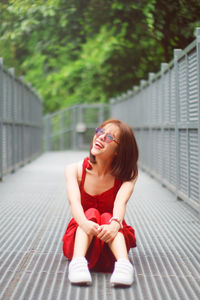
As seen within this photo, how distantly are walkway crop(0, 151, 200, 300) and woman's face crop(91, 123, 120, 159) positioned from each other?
0.87 meters

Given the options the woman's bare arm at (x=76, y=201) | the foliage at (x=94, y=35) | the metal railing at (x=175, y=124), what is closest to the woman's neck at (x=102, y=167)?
the woman's bare arm at (x=76, y=201)

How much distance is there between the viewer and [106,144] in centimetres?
376

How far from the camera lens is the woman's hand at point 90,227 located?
346 cm

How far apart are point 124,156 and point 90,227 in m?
0.63

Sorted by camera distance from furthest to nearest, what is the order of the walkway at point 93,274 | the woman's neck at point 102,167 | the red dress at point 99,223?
the woman's neck at point 102,167, the red dress at point 99,223, the walkway at point 93,274

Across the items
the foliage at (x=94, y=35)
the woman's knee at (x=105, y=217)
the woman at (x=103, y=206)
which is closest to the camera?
the woman at (x=103, y=206)

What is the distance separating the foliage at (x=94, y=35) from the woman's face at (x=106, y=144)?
358cm

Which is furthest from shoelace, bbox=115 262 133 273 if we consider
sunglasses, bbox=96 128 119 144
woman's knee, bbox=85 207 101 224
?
sunglasses, bbox=96 128 119 144

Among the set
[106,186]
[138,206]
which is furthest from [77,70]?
[106,186]

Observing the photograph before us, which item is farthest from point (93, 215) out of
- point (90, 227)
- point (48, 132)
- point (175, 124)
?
point (48, 132)

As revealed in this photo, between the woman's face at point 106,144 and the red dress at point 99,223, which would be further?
the woman's face at point 106,144

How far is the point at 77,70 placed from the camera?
26500 mm

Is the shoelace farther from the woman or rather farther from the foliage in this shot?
the foliage

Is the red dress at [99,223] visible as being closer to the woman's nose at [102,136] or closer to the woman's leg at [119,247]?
the woman's leg at [119,247]
